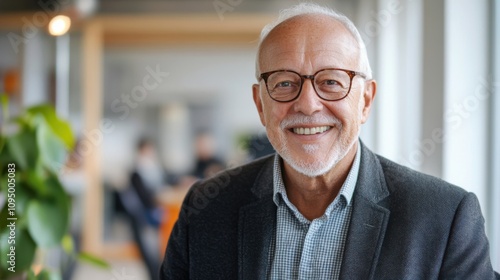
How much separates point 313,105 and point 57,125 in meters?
2.05

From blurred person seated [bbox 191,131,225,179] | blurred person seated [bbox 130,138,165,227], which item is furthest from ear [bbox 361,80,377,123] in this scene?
blurred person seated [bbox 130,138,165,227]

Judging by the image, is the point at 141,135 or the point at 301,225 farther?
the point at 141,135

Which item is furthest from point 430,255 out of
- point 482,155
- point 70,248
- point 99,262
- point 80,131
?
point 80,131

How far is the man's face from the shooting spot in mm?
1496

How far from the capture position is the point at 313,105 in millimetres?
1481

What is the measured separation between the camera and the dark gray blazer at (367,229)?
4.58 feet

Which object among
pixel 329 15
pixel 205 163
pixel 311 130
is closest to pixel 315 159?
pixel 311 130

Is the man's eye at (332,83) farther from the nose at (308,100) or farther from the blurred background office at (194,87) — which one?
the blurred background office at (194,87)

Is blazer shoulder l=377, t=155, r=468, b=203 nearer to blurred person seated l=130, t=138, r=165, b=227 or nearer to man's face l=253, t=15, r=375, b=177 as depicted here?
man's face l=253, t=15, r=375, b=177

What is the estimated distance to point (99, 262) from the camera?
3.07m

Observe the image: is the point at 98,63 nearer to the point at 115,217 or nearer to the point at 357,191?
the point at 115,217

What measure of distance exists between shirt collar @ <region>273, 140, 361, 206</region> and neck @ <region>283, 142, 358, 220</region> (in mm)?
18

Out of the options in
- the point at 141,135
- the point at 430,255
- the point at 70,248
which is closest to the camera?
the point at 430,255

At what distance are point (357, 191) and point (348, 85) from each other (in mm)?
263
